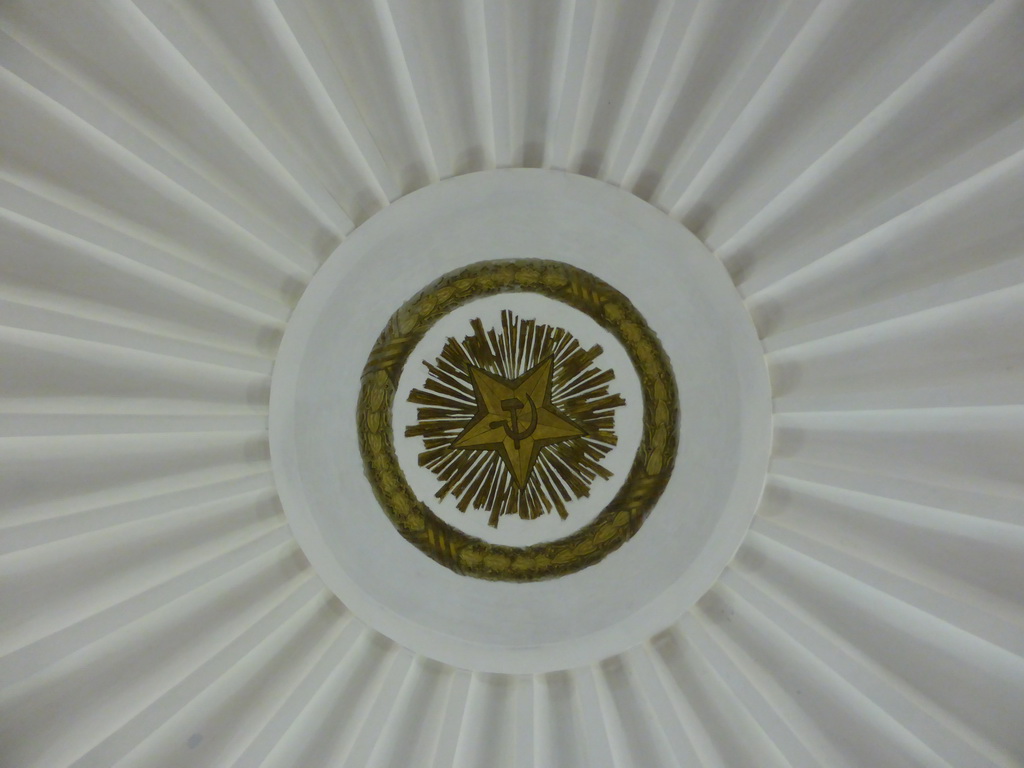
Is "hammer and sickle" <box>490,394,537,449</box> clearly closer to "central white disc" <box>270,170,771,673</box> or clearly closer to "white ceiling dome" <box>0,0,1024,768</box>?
"central white disc" <box>270,170,771,673</box>

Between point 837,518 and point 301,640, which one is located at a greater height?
point 837,518

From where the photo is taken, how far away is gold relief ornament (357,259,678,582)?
9.57ft

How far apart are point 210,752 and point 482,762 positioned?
1139 mm

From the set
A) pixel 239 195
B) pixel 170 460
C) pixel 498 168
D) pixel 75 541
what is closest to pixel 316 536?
pixel 170 460

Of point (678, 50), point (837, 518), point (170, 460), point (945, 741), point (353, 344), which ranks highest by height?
point (678, 50)

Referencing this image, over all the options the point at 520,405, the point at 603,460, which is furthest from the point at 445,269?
the point at 603,460

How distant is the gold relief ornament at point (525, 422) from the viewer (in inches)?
115

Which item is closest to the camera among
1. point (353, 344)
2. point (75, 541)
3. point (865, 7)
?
point (865, 7)

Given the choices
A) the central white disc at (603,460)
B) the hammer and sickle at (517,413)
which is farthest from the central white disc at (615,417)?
the hammer and sickle at (517,413)

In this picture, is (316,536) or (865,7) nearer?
(865,7)

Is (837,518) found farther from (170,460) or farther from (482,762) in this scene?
(170,460)

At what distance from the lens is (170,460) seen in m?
2.89

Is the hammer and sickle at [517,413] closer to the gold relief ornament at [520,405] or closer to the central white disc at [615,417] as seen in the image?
the gold relief ornament at [520,405]

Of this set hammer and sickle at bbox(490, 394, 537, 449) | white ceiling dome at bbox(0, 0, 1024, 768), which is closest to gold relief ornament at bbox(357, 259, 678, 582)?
hammer and sickle at bbox(490, 394, 537, 449)
